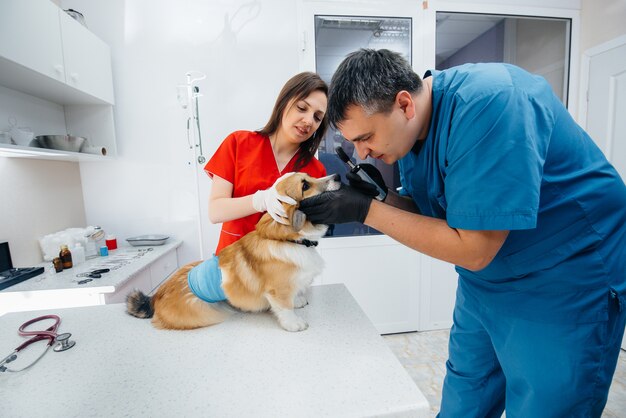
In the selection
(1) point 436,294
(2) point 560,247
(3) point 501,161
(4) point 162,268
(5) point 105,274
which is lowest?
(1) point 436,294

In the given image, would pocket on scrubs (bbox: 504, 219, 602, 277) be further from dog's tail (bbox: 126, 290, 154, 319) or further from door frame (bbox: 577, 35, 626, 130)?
door frame (bbox: 577, 35, 626, 130)

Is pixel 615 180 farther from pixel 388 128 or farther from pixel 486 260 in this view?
pixel 388 128

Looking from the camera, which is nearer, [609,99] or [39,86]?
[39,86]

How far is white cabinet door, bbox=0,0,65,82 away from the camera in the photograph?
1411mm

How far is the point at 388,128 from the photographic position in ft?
2.52

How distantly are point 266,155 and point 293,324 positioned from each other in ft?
2.87

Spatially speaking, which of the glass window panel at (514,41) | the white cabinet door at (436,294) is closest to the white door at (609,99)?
the glass window panel at (514,41)

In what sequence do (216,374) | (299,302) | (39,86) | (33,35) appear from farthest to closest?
1. (39,86)
2. (33,35)
3. (299,302)
4. (216,374)

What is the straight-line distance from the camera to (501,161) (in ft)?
2.08

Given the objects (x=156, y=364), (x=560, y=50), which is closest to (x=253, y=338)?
(x=156, y=364)

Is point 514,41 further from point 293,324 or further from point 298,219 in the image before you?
point 293,324

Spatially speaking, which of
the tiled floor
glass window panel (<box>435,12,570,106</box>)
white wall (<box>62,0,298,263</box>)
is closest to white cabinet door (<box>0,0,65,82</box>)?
white wall (<box>62,0,298,263</box>)

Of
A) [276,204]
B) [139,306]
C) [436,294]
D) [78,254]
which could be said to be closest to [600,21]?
[436,294]

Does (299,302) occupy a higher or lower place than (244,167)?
lower
